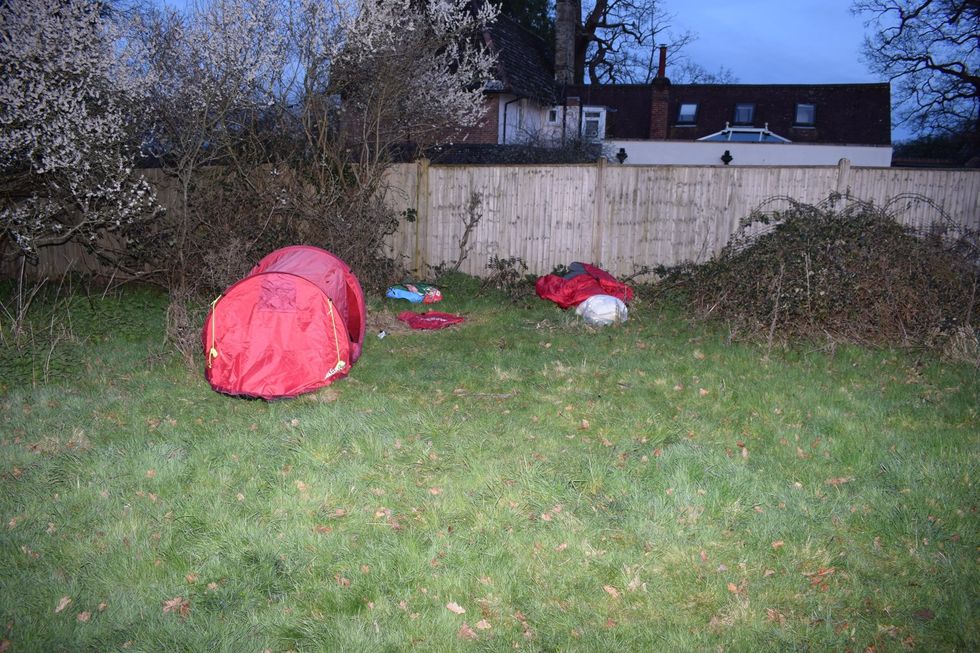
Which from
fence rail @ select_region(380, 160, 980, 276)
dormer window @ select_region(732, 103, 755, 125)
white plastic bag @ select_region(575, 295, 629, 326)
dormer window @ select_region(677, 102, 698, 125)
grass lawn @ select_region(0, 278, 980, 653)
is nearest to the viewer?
grass lawn @ select_region(0, 278, 980, 653)

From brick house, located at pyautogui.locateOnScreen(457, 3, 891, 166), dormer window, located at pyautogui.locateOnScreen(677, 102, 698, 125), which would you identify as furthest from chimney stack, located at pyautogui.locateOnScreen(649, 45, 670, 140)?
dormer window, located at pyautogui.locateOnScreen(677, 102, 698, 125)

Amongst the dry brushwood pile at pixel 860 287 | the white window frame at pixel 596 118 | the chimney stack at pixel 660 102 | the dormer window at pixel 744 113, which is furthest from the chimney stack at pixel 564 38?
the dry brushwood pile at pixel 860 287

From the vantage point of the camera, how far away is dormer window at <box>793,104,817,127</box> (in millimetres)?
26573

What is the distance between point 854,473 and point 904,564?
37.7 inches

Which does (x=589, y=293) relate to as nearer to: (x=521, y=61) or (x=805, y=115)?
(x=521, y=61)

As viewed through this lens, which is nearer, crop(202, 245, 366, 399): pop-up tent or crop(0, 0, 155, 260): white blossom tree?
crop(202, 245, 366, 399): pop-up tent

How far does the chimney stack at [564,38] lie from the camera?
23.5 meters

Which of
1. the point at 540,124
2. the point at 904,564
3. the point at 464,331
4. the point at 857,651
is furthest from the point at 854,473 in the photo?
the point at 540,124

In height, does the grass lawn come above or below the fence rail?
below

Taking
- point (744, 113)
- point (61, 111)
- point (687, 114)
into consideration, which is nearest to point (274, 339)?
point (61, 111)

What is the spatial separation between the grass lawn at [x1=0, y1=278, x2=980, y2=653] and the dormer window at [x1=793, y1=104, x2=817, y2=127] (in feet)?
75.8

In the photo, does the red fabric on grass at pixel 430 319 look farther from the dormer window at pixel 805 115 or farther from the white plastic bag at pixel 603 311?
the dormer window at pixel 805 115

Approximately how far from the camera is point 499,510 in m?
4.01

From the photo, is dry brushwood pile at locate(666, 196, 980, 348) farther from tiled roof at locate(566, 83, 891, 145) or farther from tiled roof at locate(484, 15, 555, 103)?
tiled roof at locate(566, 83, 891, 145)
